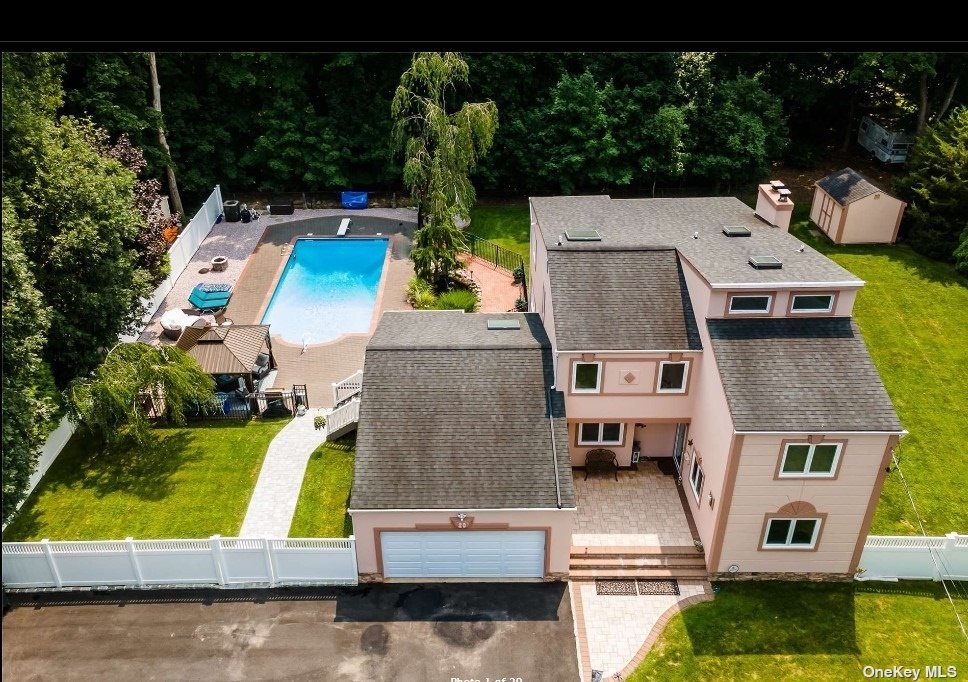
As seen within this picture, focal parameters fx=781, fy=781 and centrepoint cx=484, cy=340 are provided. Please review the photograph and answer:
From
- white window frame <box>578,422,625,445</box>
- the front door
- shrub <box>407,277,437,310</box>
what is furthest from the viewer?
shrub <box>407,277,437,310</box>

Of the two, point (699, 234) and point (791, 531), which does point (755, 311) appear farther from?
point (791, 531)

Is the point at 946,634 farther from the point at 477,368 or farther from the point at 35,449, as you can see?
the point at 35,449

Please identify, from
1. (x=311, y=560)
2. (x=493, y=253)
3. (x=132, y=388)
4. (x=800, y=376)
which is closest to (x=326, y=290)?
(x=493, y=253)

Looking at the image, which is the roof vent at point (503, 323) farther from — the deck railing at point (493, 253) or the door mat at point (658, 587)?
the deck railing at point (493, 253)

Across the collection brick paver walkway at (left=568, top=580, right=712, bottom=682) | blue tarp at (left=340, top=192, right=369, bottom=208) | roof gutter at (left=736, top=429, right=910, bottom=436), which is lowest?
brick paver walkway at (left=568, top=580, right=712, bottom=682)

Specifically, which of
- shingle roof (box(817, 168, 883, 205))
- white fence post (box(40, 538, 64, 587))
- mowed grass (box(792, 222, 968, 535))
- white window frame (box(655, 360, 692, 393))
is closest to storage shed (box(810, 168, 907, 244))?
shingle roof (box(817, 168, 883, 205))

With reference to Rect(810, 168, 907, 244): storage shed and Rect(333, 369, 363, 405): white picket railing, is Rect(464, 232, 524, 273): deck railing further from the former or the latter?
Rect(810, 168, 907, 244): storage shed

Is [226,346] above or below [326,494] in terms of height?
above

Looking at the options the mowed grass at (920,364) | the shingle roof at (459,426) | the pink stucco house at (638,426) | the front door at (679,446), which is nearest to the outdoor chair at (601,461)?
the pink stucco house at (638,426)
